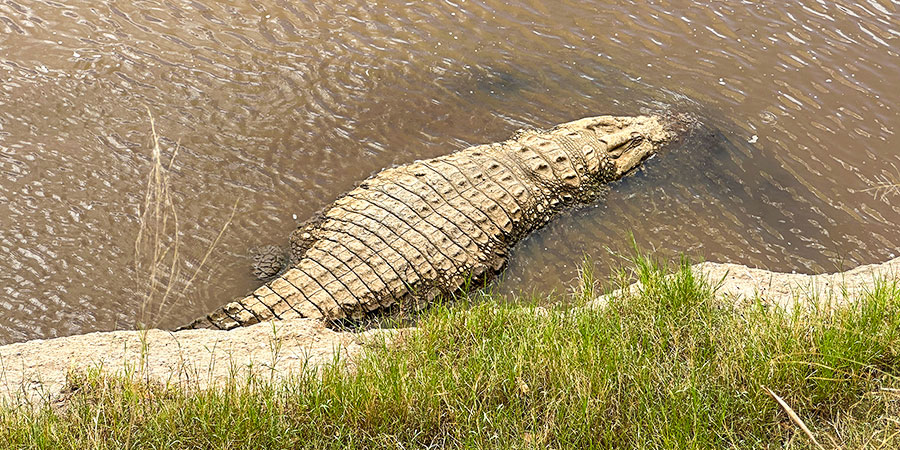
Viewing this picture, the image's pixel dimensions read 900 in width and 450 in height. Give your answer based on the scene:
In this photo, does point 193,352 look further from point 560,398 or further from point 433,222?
point 433,222

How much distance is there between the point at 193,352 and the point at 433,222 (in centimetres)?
201

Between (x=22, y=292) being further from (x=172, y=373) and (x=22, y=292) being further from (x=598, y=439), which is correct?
(x=598, y=439)

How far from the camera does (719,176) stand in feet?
21.4

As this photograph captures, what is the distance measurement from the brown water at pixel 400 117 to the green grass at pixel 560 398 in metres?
1.90

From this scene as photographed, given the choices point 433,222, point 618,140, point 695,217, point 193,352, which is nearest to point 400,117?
point 433,222

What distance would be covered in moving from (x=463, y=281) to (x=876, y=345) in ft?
8.73

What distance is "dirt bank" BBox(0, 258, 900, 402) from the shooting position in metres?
3.28

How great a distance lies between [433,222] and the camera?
16.9 ft

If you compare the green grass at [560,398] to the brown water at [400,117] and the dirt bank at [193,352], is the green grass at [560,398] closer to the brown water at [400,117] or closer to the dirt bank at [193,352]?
the dirt bank at [193,352]

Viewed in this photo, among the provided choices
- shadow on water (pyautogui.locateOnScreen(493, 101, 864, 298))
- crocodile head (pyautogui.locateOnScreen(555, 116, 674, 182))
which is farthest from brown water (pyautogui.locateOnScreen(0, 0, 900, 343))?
crocodile head (pyautogui.locateOnScreen(555, 116, 674, 182))

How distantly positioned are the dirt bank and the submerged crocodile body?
0.42 meters

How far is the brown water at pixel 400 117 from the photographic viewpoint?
5.19 metres

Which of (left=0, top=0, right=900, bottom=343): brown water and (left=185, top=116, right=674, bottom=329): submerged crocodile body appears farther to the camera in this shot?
(left=0, top=0, right=900, bottom=343): brown water

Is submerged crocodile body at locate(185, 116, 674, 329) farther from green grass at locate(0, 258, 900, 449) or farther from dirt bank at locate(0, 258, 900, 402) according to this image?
green grass at locate(0, 258, 900, 449)
